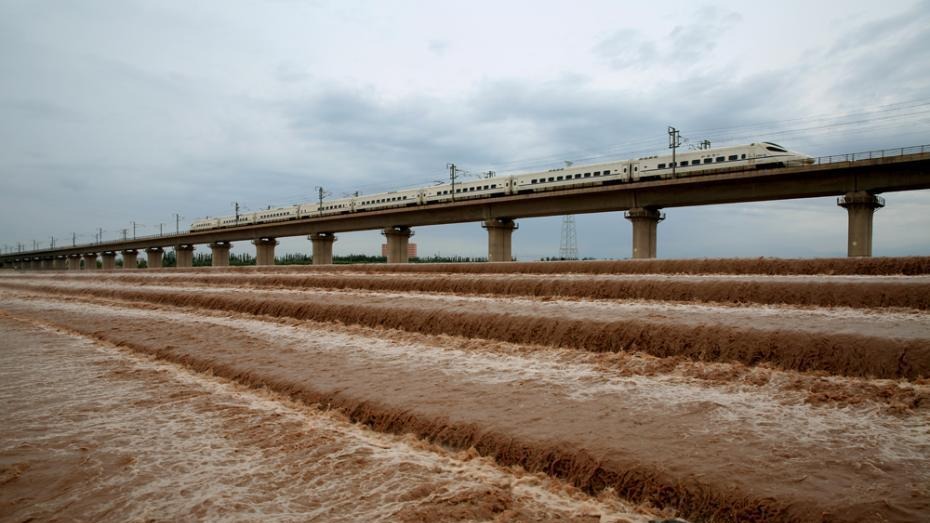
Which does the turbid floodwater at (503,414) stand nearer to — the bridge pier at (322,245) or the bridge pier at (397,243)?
the bridge pier at (397,243)

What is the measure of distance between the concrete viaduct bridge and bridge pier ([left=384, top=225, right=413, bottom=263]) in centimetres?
12

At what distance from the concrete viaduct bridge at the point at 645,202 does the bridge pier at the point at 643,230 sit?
8cm

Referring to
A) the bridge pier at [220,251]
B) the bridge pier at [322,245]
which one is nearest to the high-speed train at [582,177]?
the bridge pier at [322,245]

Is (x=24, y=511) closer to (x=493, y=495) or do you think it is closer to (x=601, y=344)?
(x=493, y=495)

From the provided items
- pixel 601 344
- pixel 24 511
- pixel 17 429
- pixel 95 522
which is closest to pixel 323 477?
A: pixel 95 522

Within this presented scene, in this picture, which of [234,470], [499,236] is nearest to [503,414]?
[234,470]

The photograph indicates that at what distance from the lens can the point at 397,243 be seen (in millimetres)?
67625

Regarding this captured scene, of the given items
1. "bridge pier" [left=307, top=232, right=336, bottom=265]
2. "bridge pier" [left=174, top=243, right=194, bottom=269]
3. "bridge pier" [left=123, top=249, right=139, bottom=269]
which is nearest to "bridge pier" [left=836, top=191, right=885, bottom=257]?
"bridge pier" [left=307, top=232, right=336, bottom=265]

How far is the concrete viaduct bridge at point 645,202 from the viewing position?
37594mm

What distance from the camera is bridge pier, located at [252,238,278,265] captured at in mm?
87062

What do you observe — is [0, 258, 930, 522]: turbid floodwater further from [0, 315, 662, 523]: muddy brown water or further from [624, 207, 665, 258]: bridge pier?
[624, 207, 665, 258]: bridge pier

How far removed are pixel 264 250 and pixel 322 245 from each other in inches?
630

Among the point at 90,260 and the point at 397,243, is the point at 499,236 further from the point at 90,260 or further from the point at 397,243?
the point at 90,260

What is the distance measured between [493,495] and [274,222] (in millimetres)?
84270
